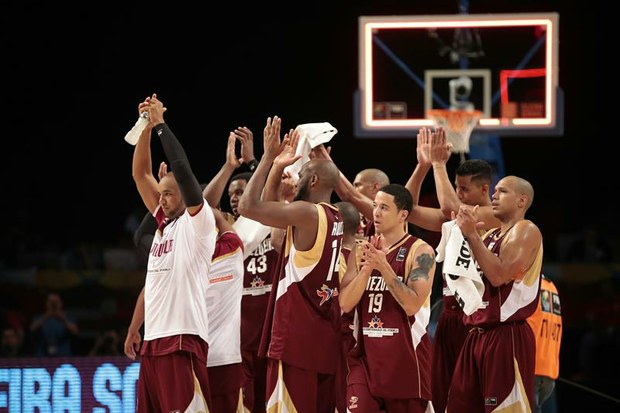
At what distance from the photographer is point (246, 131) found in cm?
693

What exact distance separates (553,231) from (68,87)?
7776 millimetres

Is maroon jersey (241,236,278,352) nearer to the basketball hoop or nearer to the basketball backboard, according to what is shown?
the basketball hoop

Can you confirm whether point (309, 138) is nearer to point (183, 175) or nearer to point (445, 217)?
point (445, 217)

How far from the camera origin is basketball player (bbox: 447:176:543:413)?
605 centimetres

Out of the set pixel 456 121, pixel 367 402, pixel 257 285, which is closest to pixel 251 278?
pixel 257 285

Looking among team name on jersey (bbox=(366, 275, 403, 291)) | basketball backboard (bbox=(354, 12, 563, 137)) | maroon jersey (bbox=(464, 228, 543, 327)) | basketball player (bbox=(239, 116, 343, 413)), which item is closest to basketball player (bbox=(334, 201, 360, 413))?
basketball player (bbox=(239, 116, 343, 413))

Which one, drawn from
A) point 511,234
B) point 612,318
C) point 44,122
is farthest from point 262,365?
point 44,122

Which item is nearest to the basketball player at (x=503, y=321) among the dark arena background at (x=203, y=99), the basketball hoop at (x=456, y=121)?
the basketball hoop at (x=456, y=121)

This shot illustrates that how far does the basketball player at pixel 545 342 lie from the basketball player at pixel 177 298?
2.48 meters

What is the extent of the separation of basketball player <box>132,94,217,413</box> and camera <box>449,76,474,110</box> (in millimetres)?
6117

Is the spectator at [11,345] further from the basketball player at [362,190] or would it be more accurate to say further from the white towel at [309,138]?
the white towel at [309,138]

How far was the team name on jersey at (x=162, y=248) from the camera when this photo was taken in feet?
19.7

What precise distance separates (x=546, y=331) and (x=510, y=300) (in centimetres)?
134

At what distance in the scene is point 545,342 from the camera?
289 inches
